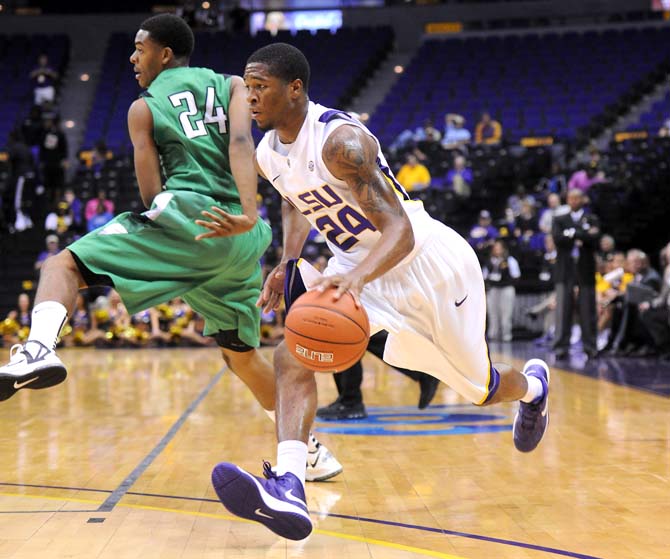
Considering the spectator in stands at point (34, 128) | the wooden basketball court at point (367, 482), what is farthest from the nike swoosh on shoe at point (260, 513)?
Result: the spectator in stands at point (34, 128)

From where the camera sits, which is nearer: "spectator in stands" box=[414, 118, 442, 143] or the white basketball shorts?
the white basketball shorts

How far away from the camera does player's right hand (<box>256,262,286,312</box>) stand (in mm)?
3514

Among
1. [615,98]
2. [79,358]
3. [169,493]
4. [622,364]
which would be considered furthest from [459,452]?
[615,98]

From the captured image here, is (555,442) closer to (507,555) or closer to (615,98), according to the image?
(507,555)

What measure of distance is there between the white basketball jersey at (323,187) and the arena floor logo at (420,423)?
2.14 meters

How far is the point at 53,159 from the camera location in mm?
17688

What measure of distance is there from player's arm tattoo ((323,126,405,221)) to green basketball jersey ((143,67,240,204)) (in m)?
0.86

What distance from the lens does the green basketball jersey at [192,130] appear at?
3861 millimetres

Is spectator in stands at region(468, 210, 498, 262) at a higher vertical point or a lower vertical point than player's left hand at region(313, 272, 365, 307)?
lower

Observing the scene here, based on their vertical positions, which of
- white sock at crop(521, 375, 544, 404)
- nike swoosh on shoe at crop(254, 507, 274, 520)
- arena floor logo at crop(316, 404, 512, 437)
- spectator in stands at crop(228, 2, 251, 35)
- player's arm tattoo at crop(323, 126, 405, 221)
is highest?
spectator in stands at crop(228, 2, 251, 35)

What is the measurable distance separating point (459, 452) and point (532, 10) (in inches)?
848

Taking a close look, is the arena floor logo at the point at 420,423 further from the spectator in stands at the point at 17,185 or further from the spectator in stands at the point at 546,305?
the spectator in stands at the point at 17,185

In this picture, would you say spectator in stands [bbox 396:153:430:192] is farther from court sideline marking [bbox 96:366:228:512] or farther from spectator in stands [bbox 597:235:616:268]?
court sideline marking [bbox 96:366:228:512]

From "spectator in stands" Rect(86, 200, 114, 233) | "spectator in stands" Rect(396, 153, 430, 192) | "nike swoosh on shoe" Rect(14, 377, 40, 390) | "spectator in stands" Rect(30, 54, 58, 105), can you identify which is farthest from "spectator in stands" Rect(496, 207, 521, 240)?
"nike swoosh on shoe" Rect(14, 377, 40, 390)
